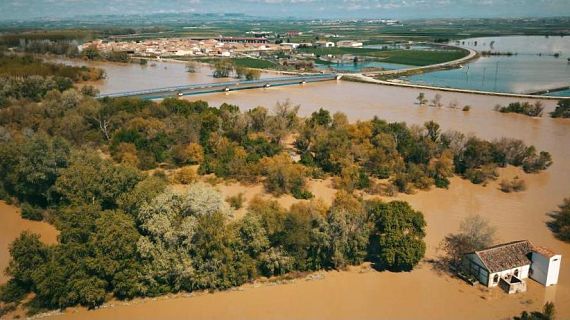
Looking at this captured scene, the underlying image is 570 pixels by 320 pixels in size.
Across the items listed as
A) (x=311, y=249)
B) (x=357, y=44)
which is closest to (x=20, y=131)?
(x=311, y=249)

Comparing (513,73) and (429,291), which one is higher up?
(513,73)

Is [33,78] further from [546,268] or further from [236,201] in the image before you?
[546,268]

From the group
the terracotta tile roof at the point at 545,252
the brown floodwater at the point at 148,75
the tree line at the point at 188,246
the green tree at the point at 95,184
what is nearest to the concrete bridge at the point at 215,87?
the brown floodwater at the point at 148,75

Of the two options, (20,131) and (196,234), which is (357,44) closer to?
(20,131)

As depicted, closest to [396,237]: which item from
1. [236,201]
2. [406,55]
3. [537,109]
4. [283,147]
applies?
[236,201]

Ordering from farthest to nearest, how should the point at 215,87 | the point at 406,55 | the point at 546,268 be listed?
the point at 406,55
the point at 215,87
the point at 546,268

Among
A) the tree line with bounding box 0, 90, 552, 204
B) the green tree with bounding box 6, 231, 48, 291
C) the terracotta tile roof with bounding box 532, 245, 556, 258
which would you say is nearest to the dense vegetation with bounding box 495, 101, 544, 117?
the tree line with bounding box 0, 90, 552, 204
